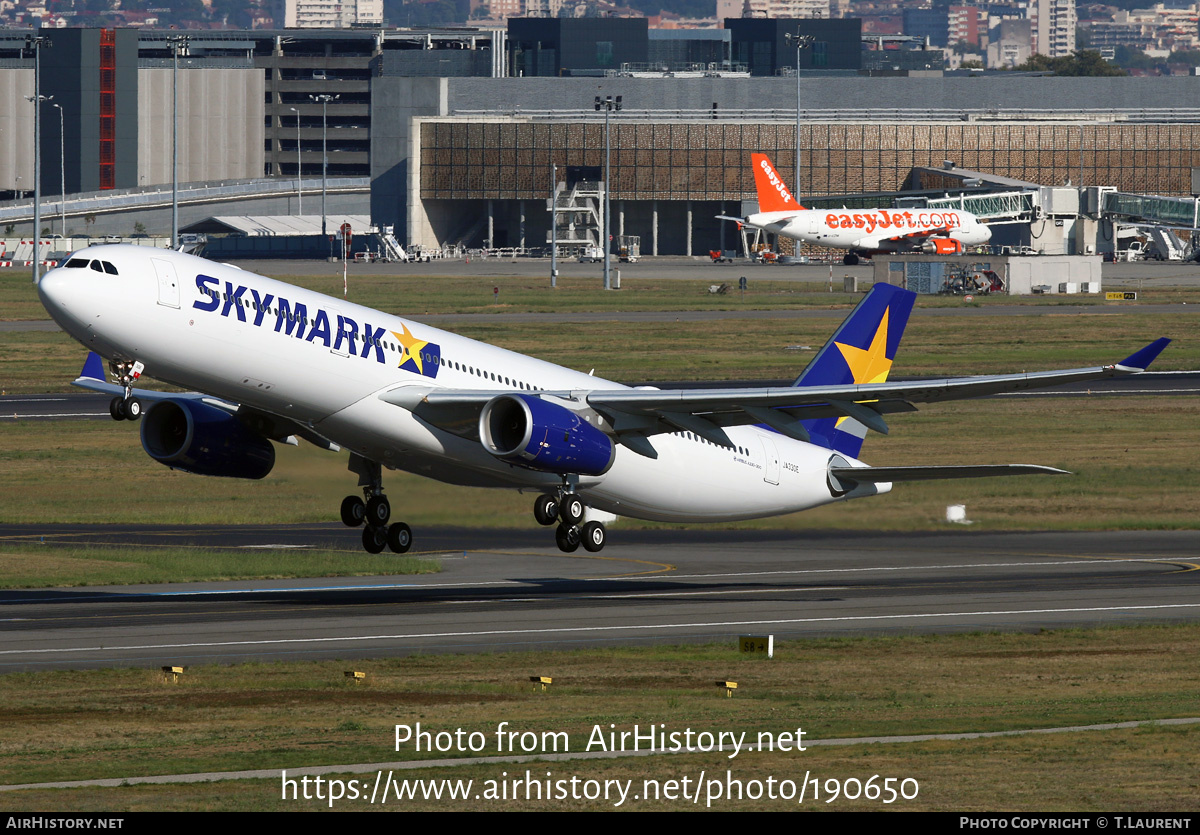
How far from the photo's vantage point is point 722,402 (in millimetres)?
45281

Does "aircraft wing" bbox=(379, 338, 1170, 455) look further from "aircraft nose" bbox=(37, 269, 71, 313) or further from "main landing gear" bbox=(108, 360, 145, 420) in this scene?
"aircraft nose" bbox=(37, 269, 71, 313)

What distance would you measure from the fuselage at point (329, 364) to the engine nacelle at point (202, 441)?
2.93m

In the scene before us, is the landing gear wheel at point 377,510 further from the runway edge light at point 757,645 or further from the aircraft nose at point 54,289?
the aircraft nose at point 54,289

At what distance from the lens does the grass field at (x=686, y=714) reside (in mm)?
26422

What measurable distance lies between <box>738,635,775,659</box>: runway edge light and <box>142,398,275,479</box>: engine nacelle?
1413 centimetres

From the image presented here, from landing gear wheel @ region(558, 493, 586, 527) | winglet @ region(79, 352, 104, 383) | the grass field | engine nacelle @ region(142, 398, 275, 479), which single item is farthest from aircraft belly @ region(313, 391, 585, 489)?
winglet @ region(79, 352, 104, 383)

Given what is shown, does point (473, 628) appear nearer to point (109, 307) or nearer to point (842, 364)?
point (109, 307)

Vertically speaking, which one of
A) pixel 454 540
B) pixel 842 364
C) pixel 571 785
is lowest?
pixel 454 540

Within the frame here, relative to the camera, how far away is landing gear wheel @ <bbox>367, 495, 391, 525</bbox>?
48.6 m

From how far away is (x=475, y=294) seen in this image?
158125 mm

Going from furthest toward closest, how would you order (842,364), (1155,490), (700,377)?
1. (700,377)
2. (1155,490)
3. (842,364)

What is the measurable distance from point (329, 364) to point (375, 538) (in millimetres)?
7969

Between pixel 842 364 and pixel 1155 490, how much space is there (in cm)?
2252
